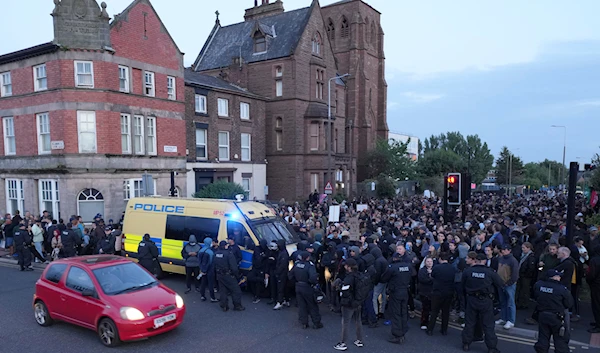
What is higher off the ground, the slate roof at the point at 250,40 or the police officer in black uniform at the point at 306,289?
the slate roof at the point at 250,40

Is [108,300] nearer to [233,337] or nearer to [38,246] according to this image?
[233,337]

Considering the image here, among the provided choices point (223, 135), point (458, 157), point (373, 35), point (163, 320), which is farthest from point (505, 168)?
point (163, 320)

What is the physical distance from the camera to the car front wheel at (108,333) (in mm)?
7346

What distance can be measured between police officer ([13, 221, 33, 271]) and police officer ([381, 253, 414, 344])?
487 inches

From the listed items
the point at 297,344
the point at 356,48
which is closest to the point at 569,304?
the point at 297,344

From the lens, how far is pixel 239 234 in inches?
440

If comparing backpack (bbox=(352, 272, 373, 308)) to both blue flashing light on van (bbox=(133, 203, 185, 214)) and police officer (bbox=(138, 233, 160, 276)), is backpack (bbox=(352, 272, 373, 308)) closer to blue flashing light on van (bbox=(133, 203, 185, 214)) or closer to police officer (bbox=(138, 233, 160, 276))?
police officer (bbox=(138, 233, 160, 276))

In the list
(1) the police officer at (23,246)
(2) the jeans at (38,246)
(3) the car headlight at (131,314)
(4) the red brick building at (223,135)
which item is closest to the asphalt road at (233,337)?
(3) the car headlight at (131,314)

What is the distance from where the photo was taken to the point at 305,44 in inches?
1240

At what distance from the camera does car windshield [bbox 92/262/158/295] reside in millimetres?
7750

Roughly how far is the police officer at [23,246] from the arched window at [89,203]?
559cm

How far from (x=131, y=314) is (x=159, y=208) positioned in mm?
5933

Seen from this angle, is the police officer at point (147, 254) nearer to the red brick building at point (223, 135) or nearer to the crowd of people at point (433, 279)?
the crowd of people at point (433, 279)


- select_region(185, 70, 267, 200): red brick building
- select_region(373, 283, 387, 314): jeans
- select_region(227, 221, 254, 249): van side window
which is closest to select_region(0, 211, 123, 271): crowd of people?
select_region(227, 221, 254, 249): van side window
